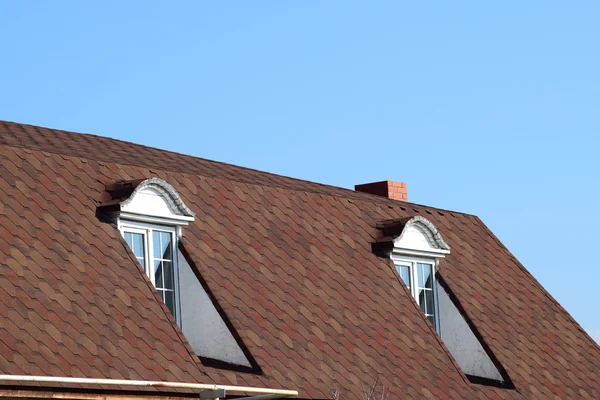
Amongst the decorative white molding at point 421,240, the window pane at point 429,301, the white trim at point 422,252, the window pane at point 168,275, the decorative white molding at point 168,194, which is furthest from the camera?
the window pane at point 429,301

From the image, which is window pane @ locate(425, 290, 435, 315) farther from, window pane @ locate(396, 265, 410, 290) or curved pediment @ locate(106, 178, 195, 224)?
curved pediment @ locate(106, 178, 195, 224)

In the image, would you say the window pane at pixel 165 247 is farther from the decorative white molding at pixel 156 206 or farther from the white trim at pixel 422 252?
the white trim at pixel 422 252

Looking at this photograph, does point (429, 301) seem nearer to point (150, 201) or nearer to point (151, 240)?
point (151, 240)

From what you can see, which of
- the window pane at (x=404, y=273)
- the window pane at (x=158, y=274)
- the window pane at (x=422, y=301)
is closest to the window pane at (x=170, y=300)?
the window pane at (x=158, y=274)

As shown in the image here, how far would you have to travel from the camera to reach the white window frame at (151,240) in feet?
52.5

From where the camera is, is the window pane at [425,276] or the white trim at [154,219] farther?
the window pane at [425,276]

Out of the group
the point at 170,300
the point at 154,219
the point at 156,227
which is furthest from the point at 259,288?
the point at 154,219

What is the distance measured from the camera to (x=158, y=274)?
16297 millimetres

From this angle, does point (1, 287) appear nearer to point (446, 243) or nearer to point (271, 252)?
point (271, 252)

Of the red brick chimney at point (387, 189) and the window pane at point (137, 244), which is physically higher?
the red brick chimney at point (387, 189)

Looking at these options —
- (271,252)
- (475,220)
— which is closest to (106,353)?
(271,252)

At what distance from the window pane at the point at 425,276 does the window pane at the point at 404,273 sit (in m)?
0.28

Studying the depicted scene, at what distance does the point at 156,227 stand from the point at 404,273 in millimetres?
5084

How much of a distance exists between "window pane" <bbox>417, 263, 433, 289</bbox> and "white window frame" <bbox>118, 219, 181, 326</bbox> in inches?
202
